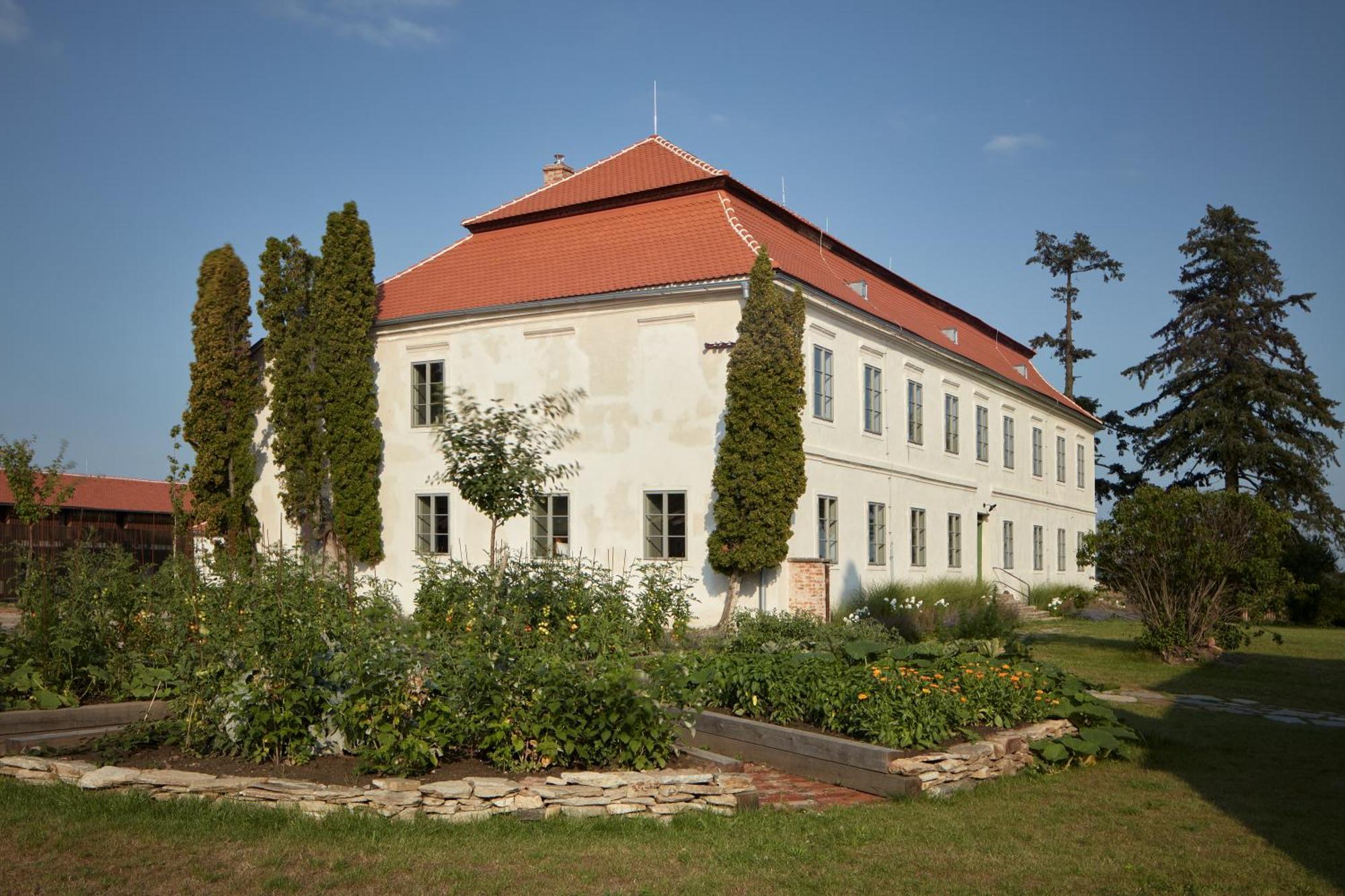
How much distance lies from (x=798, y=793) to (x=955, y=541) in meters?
20.7

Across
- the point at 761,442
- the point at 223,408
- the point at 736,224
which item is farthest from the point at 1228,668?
the point at 223,408

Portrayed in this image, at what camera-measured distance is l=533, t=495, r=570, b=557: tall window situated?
2212 centimetres

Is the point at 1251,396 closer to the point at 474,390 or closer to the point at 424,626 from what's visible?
the point at 474,390

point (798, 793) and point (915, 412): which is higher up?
point (915, 412)

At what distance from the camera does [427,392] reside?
2400cm

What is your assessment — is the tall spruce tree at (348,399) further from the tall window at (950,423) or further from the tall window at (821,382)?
the tall window at (950,423)

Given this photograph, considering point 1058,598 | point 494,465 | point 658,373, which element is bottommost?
point 1058,598

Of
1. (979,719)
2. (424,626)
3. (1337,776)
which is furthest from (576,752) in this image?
(1337,776)

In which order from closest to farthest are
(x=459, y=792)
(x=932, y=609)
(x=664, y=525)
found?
(x=459, y=792)
(x=932, y=609)
(x=664, y=525)

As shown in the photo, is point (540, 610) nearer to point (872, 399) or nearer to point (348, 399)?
point (348, 399)

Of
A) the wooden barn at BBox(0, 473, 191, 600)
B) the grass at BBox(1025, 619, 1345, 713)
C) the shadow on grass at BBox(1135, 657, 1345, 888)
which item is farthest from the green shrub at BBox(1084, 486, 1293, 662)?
the wooden barn at BBox(0, 473, 191, 600)

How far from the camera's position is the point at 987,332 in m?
35.1

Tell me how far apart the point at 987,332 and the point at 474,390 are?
1829 centimetres

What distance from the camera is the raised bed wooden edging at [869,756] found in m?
7.79
